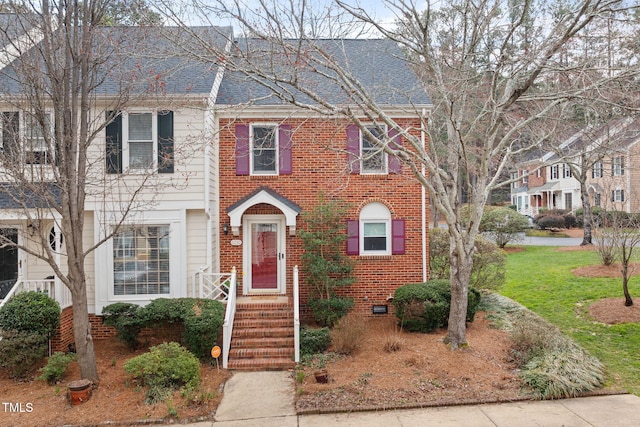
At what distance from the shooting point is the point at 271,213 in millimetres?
10789

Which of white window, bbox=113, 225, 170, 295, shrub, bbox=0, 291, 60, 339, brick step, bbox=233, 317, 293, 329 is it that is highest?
Answer: white window, bbox=113, 225, 170, 295

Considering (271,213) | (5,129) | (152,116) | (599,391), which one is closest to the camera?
(599,391)

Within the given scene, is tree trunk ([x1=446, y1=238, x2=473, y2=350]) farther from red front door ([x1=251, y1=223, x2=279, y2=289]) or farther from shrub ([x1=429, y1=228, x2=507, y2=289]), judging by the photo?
red front door ([x1=251, y1=223, x2=279, y2=289])

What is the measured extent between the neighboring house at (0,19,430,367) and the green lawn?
3.53 metres

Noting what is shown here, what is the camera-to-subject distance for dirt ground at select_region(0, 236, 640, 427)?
6.37 meters

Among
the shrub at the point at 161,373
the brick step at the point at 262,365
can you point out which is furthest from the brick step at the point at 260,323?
the shrub at the point at 161,373

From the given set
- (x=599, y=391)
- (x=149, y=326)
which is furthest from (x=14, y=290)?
(x=599, y=391)

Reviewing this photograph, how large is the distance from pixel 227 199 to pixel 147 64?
3529 mm

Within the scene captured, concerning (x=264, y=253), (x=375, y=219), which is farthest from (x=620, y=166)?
(x=264, y=253)

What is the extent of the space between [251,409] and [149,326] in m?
3.43

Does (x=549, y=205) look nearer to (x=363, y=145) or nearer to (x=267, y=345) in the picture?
(x=363, y=145)

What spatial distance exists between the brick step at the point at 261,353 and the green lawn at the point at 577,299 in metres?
5.60

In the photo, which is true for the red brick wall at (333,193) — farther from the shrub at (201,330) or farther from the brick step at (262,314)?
the shrub at (201,330)

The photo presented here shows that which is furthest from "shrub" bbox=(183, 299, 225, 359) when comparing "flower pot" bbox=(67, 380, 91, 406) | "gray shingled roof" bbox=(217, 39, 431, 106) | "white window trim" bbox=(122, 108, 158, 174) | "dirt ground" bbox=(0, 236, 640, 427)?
"gray shingled roof" bbox=(217, 39, 431, 106)
